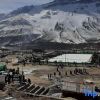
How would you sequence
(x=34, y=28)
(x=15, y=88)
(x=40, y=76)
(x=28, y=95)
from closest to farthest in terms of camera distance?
(x=28, y=95)
(x=15, y=88)
(x=40, y=76)
(x=34, y=28)

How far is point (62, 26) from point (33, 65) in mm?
106436

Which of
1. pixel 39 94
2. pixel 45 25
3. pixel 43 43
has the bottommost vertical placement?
pixel 39 94

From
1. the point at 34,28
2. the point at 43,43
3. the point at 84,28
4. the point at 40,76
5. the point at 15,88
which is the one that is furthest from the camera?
the point at 34,28

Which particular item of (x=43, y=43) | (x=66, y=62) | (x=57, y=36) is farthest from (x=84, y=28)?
(x=66, y=62)

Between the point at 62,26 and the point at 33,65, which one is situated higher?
the point at 62,26

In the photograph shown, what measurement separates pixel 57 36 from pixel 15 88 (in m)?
119

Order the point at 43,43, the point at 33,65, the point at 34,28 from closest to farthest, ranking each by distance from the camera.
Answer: the point at 33,65
the point at 43,43
the point at 34,28

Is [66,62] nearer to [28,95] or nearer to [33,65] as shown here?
[33,65]

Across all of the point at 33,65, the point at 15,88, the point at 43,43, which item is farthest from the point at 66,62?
the point at 43,43

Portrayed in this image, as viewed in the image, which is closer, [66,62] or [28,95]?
[28,95]

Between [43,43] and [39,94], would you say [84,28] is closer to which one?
[43,43]

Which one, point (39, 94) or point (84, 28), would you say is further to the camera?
point (84, 28)

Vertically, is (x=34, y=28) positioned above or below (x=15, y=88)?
above

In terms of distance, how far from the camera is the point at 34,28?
18750 cm
